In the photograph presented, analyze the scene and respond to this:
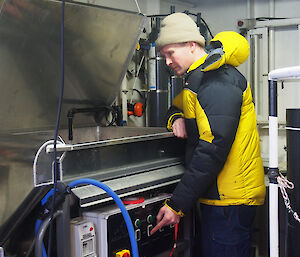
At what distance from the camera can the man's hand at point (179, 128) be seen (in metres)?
1.89

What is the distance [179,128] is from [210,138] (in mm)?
317

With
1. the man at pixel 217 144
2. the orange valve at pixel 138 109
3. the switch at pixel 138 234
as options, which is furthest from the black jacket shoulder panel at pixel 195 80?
the orange valve at pixel 138 109

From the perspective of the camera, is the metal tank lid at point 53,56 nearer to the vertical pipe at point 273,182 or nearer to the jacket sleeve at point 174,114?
the jacket sleeve at point 174,114

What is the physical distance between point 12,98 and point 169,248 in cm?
90

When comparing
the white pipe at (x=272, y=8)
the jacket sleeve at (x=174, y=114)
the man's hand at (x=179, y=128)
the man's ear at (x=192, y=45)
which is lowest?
the man's hand at (x=179, y=128)

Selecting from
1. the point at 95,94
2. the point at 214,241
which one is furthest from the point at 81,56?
the point at 214,241

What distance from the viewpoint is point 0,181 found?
4.16 feet

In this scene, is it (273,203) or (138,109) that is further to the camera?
(138,109)

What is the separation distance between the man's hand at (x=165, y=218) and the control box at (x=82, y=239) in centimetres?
31

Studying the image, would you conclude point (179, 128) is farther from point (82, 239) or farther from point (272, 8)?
point (272, 8)

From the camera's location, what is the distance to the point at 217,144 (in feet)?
5.22

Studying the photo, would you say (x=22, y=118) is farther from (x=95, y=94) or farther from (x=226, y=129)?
(x=226, y=129)

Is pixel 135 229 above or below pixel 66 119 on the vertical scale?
below

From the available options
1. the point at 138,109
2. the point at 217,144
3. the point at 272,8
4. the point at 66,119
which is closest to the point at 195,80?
the point at 217,144
